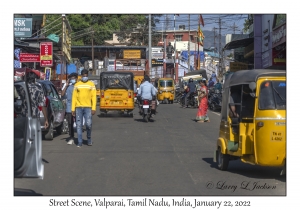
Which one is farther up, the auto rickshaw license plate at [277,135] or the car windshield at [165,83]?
the car windshield at [165,83]

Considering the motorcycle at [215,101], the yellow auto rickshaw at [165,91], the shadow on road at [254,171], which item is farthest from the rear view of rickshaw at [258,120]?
the yellow auto rickshaw at [165,91]

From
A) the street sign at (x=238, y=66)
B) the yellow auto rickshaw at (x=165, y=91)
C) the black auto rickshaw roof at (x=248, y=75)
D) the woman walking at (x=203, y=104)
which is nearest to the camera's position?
the black auto rickshaw roof at (x=248, y=75)

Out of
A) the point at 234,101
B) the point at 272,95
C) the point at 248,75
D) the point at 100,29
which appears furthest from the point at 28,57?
the point at 100,29

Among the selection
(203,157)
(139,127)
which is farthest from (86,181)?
(139,127)

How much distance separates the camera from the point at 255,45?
98.1 ft

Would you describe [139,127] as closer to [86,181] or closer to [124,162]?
[124,162]

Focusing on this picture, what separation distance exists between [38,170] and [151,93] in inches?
628

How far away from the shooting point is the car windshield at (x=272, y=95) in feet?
29.4

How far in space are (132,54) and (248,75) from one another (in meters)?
45.9

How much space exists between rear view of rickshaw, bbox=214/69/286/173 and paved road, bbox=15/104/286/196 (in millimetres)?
447

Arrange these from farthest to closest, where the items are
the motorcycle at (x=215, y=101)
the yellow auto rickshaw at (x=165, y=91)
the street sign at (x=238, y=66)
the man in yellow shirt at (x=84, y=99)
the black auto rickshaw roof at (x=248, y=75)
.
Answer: the yellow auto rickshaw at (x=165, y=91) < the street sign at (x=238, y=66) < the motorcycle at (x=215, y=101) < the man in yellow shirt at (x=84, y=99) < the black auto rickshaw roof at (x=248, y=75)

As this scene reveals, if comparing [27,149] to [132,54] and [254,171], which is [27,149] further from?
[132,54]

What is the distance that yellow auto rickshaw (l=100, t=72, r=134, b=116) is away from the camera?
25594 mm

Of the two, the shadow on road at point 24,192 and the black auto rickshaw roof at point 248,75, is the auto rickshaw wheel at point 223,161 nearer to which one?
the black auto rickshaw roof at point 248,75
